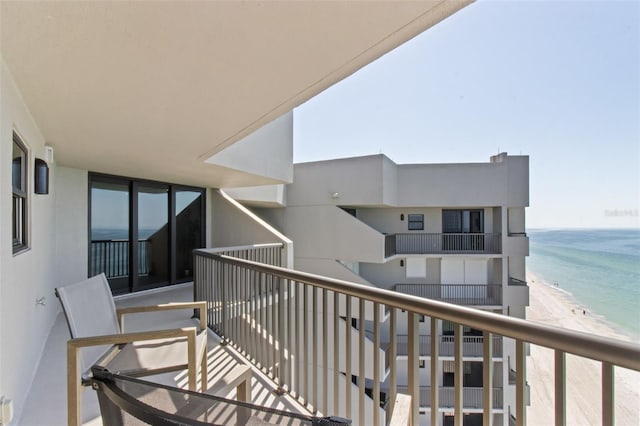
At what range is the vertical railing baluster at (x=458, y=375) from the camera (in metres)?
1.22

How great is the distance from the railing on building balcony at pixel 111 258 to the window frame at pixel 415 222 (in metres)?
10.5

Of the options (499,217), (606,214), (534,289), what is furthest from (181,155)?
(534,289)

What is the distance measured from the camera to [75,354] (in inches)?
65.9

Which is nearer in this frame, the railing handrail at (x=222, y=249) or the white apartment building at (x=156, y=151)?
the white apartment building at (x=156, y=151)

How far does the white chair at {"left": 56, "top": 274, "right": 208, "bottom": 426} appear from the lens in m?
1.68

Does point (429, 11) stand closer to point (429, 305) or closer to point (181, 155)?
point (429, 305)

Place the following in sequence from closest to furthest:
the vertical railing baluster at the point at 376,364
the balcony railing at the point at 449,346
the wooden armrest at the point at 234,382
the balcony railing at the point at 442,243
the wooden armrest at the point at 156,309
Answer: the vertical railing baluster at the point at 376,364 → the wooden armrest at the point at 234,382 → the wooden armrest at the point at 156,309 → the balcony railing at the point at 449,346 → the balcony railing at the point at 442,243

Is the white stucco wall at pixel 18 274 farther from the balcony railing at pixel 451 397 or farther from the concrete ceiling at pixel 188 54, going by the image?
the balcony railing at pixel 451 397

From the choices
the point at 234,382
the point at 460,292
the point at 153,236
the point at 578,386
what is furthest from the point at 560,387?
the point at 578,386

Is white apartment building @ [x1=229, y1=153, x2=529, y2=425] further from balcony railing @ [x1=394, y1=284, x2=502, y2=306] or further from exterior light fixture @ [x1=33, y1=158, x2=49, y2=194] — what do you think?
exterior light fixture @ [x1=33, y1=158, x2=49, y2=194]

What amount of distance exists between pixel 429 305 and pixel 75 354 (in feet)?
6.46

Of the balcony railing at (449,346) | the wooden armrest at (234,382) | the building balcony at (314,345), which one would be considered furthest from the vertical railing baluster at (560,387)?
the balcony railing at (449,346)

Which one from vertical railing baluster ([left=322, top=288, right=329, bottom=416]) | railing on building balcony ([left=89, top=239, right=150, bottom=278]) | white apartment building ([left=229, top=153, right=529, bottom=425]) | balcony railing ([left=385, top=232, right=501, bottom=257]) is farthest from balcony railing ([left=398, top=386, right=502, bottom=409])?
vertical railing baluster ([left=322, top=288, right=329, bottom=416])

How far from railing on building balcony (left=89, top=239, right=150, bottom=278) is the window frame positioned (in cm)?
1052
